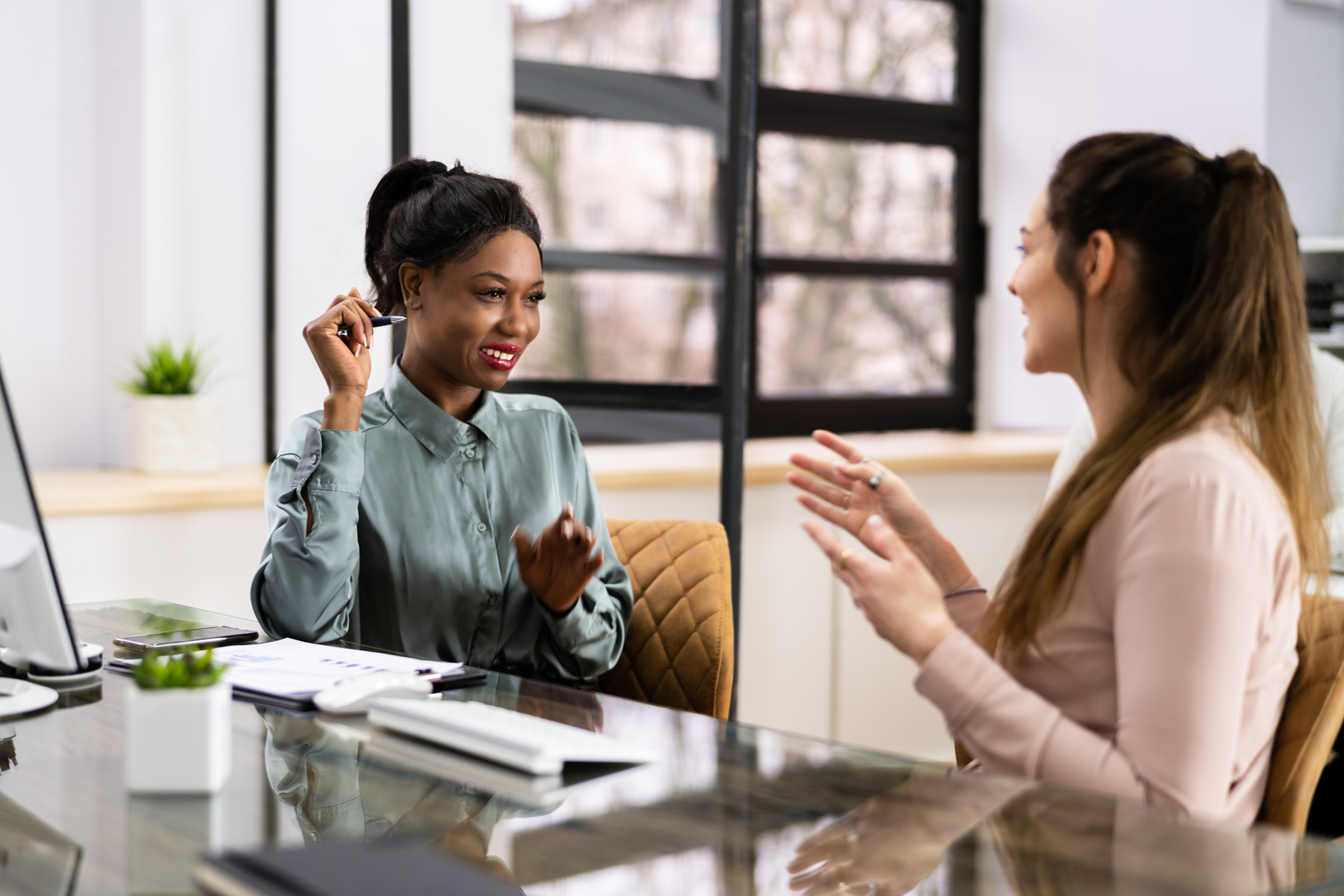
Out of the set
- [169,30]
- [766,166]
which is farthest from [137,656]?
[766,166]

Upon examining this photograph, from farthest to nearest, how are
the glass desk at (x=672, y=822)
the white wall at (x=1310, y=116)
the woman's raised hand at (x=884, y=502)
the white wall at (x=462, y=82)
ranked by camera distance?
the white wall at (x=1310, y=116) → the white wall at (x=462, y=82) → the woman's raised hand at (x=884, y=502) → the glass desk at (x=672, y=822)

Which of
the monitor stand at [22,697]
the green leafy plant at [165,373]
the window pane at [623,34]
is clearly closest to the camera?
the monitor stand at [22,697]

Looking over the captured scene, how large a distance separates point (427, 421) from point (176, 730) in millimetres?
869

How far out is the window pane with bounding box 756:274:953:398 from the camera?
404 cm

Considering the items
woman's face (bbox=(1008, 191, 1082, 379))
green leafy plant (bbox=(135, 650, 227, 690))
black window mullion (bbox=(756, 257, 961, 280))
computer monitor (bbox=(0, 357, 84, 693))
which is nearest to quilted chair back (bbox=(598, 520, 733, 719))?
woman's face (bbox=(1008, 191, 1082, 379))

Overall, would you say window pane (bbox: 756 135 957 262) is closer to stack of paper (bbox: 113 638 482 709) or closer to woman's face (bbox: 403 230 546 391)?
woman's face (bbox: 403 230 546 391)

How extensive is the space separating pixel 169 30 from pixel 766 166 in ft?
5.95

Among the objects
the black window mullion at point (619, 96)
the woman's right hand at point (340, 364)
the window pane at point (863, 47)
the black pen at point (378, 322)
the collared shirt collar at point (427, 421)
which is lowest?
the collared shirt collar at point (427, 421)

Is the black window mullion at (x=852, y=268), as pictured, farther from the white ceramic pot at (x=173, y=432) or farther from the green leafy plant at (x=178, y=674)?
the green leafy plant at (x=178, y=674)

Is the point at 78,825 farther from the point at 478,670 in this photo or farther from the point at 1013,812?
the point at 1013,812

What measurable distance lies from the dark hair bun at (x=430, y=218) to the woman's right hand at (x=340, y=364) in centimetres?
14

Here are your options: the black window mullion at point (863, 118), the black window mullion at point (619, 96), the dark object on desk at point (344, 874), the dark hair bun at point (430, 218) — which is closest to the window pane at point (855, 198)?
the black window mullion at point (863, 118)

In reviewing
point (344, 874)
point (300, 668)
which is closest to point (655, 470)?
point (300, 668)

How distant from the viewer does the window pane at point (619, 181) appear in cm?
323
